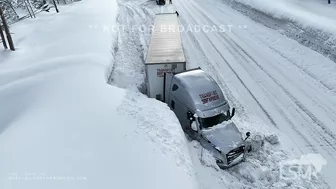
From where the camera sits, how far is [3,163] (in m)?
8.79

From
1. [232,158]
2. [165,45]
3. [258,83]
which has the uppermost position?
[165,45]

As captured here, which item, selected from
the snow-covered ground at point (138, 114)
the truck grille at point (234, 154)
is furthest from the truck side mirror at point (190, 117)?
the truck grille at point (234, 154)

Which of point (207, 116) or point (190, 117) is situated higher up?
point (207, 116)

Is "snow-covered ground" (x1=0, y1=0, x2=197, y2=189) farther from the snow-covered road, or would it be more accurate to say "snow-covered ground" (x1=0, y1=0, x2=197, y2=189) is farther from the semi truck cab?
the snow-covered road

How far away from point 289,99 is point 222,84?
13.2 ft

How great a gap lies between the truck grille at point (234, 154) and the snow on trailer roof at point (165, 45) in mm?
5769

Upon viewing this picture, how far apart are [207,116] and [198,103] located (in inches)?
25.7

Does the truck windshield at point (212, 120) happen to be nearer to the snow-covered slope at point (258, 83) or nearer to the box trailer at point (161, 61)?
the snow-covered slope at point (258, 83)

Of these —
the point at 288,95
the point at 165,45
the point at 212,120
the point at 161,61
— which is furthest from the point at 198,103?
the point at 288,95

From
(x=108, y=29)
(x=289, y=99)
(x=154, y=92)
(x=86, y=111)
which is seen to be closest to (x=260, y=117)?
(x=289, y=99)

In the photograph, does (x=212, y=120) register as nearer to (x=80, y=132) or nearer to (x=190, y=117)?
(x=190, y=117)

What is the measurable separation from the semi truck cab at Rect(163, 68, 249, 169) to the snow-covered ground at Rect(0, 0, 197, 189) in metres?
0.76

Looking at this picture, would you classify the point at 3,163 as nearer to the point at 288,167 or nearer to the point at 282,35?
the point at 288,167

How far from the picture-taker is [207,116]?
11.9m
